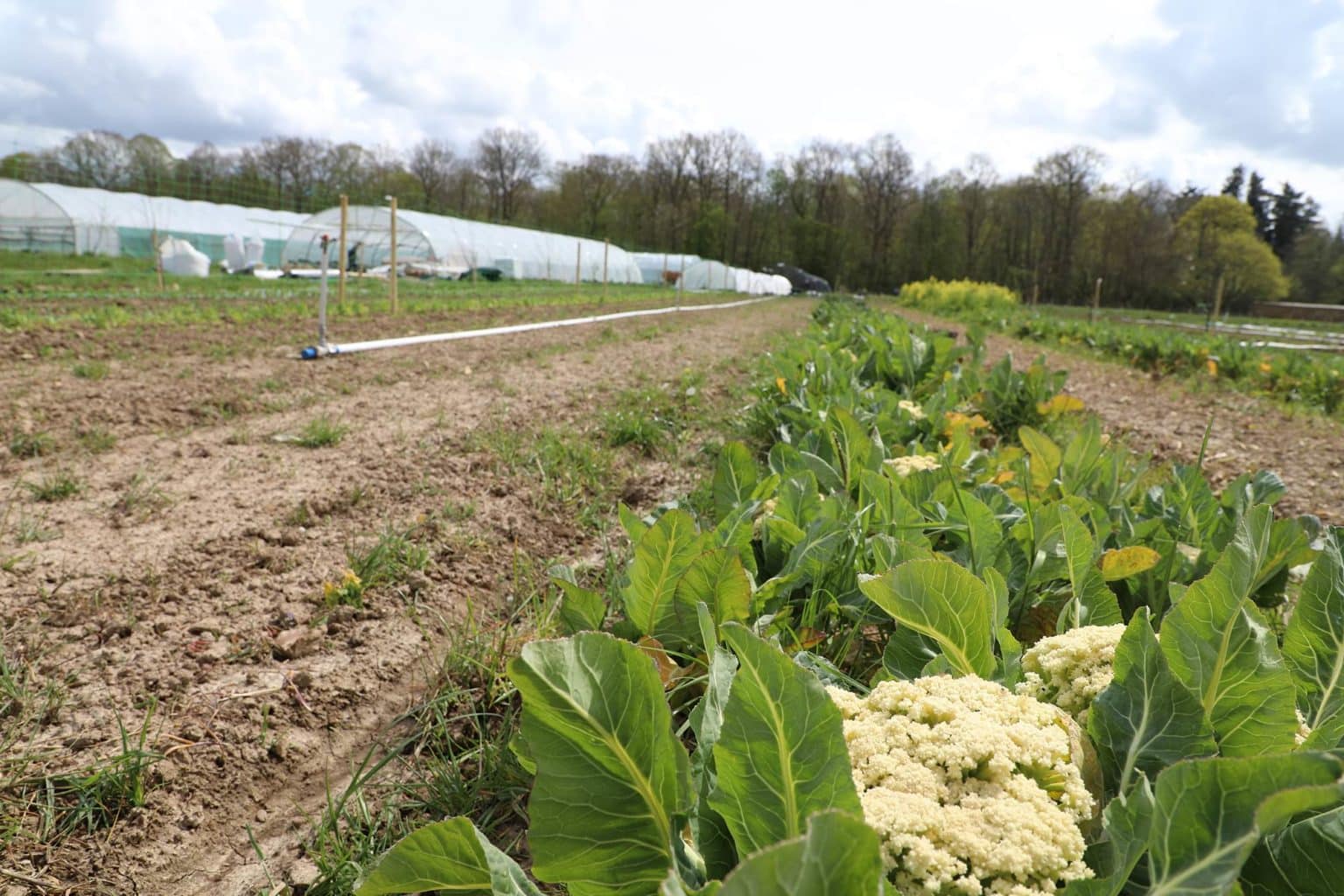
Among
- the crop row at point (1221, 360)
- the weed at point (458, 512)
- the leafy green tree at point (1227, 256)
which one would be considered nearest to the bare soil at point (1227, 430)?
the crop row at point (1221, 360)

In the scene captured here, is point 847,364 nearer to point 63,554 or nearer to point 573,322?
point 63,554

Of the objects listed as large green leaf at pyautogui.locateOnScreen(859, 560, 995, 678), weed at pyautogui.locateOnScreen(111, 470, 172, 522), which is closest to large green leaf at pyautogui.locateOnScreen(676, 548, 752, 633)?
large green leaf at pyautogui.locateOnScreen(859, 560, 995, 678)

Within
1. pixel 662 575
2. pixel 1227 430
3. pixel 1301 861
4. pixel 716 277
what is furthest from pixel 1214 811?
pixel 716 277

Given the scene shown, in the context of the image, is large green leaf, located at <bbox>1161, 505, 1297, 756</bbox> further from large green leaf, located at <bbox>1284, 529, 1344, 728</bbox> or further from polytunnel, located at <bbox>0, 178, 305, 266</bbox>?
polytunnel, located at <bbox>0, 178, 305, 266</bbox>

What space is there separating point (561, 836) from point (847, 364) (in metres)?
4.19

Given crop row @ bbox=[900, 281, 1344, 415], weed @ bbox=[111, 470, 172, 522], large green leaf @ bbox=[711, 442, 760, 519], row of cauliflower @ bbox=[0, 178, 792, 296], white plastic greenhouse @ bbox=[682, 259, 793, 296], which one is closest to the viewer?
large green leaf @ bbox=[711, 442, 760, 519]

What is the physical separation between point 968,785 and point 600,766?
432mm

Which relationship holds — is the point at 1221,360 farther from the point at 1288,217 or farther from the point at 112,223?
the point at 1288,217

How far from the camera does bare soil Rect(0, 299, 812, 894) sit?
1531 mm

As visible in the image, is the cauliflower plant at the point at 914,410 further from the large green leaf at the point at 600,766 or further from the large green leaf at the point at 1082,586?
the large green leaf at the point at 600,766

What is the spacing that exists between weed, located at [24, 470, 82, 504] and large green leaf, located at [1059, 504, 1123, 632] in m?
3.35

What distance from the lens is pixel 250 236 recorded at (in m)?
32.8

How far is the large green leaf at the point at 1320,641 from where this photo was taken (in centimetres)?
Answer: 106

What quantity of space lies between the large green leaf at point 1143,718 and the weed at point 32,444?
4.15m
